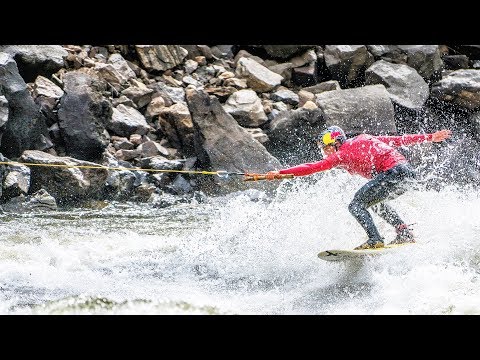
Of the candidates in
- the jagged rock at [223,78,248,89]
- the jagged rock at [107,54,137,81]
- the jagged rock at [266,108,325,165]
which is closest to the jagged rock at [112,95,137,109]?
the jagged rock at [107,54,137,81]

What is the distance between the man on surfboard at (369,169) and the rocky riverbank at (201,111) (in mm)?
3285

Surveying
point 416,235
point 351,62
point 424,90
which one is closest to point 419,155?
point 424,90

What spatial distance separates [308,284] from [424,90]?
11061 mm

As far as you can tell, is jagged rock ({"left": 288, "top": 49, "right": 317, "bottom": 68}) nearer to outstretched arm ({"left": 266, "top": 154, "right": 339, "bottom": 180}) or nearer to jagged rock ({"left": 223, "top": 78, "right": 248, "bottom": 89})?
jagged rock ({"left": 223, "top": 78, "right": 248, "bottom": 89})

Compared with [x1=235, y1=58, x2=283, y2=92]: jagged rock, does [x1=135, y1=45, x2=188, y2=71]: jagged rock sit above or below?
above

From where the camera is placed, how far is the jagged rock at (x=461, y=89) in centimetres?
1658

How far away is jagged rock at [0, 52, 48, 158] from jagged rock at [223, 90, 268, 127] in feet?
15.1

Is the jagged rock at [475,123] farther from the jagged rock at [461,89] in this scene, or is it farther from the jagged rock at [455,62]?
the jagged rock at [455,62]

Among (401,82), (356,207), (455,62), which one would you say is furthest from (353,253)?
(455,62)

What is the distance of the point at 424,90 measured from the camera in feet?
55.1

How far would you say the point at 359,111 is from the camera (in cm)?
1538

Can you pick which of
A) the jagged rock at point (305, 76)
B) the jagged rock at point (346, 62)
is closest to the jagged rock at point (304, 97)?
the jagged rock at point (305, 76)

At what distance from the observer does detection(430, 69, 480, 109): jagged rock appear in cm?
1658
